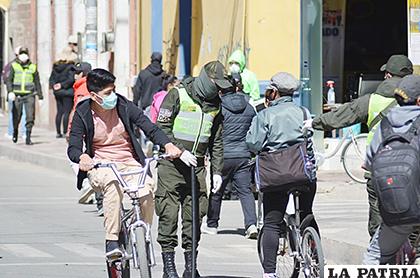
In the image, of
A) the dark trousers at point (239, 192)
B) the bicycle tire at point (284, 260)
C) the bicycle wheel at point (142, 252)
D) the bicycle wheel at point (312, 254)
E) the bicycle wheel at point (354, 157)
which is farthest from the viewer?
the bicycle wheel at point (354, 157)

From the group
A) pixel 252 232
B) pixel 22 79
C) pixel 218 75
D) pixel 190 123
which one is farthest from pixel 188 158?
pixel 22 79

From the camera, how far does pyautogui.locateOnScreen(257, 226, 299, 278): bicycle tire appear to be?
1013 centimetres

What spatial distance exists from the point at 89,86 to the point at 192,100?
1.20 meters

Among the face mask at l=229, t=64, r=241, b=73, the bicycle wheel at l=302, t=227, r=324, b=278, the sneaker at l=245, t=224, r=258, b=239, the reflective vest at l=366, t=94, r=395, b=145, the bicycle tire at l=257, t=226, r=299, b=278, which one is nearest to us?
the bicycle wheel at l=302, t=227, r=324, b=278

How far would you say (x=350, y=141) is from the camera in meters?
17.8

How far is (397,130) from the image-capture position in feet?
26.9

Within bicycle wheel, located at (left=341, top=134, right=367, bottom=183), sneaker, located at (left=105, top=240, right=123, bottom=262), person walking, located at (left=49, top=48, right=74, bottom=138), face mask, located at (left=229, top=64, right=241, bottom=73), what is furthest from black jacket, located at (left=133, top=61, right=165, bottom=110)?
sneaker, located at (left=105, top=240, right=123, bottom=262)

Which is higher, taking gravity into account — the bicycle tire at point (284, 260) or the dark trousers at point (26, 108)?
the dark trousers at point (26, 108)

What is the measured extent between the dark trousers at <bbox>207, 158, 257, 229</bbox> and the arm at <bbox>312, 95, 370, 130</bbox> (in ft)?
13.5

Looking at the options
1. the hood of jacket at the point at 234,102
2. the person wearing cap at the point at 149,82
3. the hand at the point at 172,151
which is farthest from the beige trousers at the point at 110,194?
the person wearing cap at the point at 149,82

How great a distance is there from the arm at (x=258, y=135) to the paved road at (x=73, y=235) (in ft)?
5.63

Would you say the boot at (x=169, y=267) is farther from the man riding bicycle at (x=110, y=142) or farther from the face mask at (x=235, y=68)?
the face mask at (x=235, y=68)

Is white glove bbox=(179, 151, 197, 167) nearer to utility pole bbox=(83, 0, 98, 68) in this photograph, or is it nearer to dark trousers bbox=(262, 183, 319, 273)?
dark trousers bbox=(262, 183, 319, 273)

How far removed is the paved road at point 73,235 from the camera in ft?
37.5
